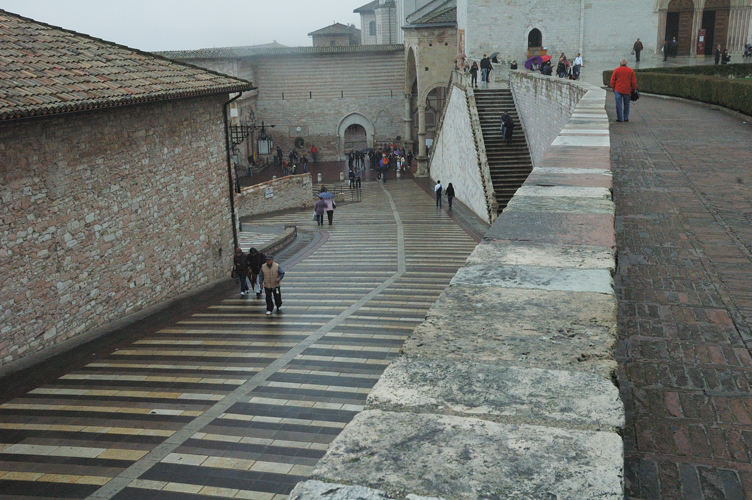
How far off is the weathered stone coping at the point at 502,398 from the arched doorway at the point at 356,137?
4527 cm

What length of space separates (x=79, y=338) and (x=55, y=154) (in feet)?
9.16

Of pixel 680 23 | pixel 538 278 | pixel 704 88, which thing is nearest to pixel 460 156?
pixel 704 88

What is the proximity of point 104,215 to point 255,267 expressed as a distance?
3.14m

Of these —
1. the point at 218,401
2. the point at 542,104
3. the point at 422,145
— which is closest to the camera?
the point at 218,401

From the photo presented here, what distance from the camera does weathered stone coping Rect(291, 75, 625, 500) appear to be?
5.86 ft

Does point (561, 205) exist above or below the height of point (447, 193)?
above

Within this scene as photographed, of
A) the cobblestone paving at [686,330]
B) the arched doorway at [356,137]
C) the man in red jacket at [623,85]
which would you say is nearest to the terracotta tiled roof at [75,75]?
the cobblestone paving at [686,330]

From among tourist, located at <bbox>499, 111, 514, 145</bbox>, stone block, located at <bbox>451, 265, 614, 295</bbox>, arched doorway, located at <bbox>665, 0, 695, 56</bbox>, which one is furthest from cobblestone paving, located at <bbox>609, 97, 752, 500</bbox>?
arched doorway, located at <bbox>665, 0, 695, 56</bbox>

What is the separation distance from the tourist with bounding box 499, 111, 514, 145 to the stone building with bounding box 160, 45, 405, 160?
21499 millimetres

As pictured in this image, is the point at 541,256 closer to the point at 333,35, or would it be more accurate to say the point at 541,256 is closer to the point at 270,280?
the point at 270,280

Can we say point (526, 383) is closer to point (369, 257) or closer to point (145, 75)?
point (145, 75)

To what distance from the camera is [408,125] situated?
45.1 metres

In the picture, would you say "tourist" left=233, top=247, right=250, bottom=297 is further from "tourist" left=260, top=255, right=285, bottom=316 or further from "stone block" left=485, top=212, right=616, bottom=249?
"stone block" left=485, top=212, right=616, bottom=249

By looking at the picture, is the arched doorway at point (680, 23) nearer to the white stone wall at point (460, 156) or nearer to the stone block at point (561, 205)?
the white stone wall at point (460, 156)
